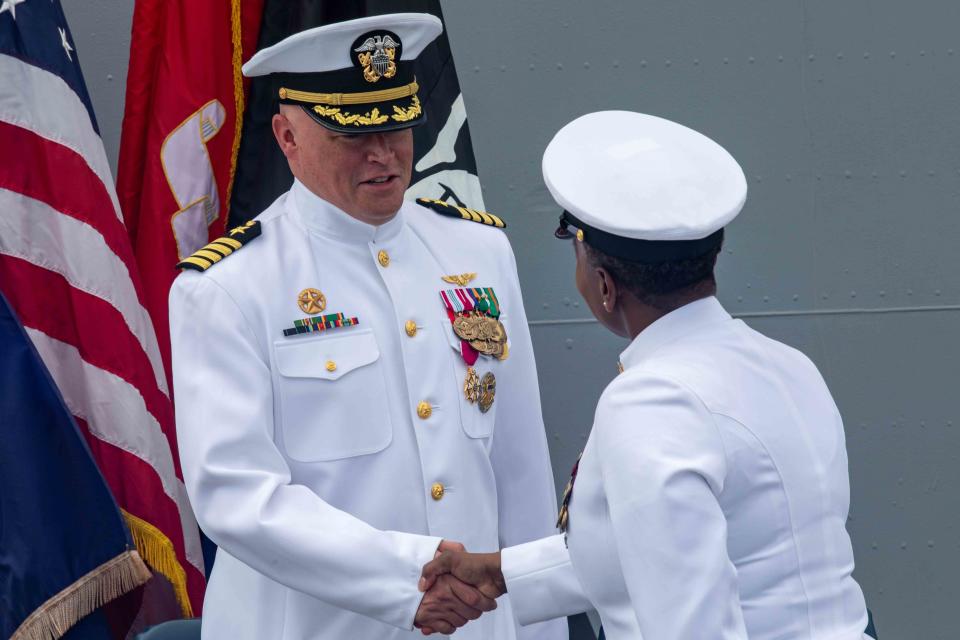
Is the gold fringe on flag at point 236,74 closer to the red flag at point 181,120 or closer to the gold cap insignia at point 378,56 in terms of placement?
the red flag at point 181,120

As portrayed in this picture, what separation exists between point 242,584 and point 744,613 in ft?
3.32

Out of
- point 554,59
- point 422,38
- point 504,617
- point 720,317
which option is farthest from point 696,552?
point 554,59

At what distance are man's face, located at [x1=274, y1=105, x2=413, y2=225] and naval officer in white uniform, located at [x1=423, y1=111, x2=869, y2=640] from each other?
0.55 meters

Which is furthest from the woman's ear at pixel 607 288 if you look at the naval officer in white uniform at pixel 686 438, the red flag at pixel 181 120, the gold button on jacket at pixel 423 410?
the red flag at pixel 181 120

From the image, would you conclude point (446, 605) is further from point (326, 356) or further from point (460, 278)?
point (460, 278)

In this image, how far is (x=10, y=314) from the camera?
262cm

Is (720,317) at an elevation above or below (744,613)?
above

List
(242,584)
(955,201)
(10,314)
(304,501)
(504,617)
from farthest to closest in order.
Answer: (955,201) → (10,314) → (504,617) → (242,584) → (304,501)

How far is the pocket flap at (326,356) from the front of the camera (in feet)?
6.83

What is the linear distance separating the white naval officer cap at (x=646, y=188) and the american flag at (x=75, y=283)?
4.86 ft

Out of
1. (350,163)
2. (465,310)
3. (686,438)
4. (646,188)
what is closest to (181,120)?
(350,163)

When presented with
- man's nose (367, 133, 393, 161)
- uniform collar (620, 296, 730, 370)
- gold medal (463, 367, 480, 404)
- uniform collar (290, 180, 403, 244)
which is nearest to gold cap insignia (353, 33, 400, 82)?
man's nose (367, 133, 393, 161)

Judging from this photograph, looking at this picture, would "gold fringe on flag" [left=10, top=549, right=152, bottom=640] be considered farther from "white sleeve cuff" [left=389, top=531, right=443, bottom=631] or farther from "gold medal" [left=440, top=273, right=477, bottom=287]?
"gold medal" [left=440, top=273, right=477, bottom=287]

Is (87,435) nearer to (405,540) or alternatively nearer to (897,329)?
(405,540)
